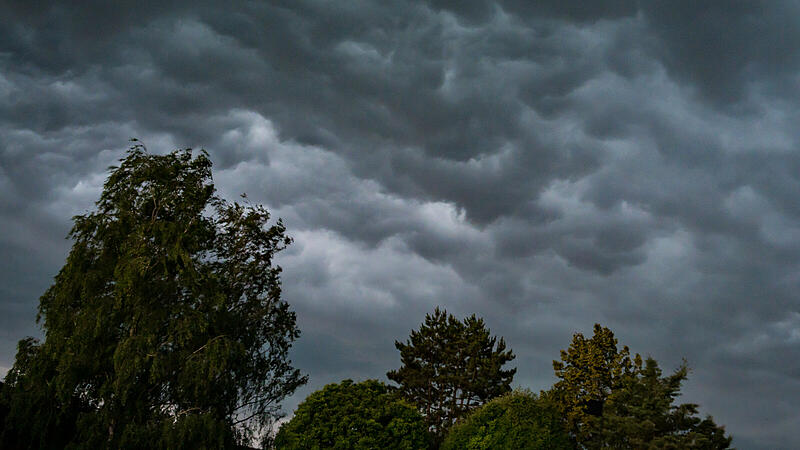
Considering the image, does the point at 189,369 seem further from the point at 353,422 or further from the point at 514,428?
the point at 514,428

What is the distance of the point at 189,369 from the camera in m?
31.2

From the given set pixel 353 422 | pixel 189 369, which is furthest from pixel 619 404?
pixel 189 369

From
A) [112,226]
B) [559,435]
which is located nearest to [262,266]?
[112,226]

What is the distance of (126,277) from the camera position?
31266 millimetres

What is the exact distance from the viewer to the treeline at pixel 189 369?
100 feet

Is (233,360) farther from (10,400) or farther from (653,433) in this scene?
(653,433)

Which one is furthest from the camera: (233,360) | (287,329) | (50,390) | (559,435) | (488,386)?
(488,386)

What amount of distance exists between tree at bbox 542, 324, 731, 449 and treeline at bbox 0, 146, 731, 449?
0.10 metres

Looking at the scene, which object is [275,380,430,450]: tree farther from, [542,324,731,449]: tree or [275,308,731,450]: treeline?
[542,324,731,449]: tree

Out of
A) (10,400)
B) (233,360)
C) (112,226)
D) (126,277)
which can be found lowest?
(10,400)

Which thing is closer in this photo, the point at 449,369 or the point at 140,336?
the point at 140,336

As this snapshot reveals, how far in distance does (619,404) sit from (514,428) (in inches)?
233

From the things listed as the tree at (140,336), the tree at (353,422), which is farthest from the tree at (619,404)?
the tree at (140,336)

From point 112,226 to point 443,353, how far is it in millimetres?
33787
